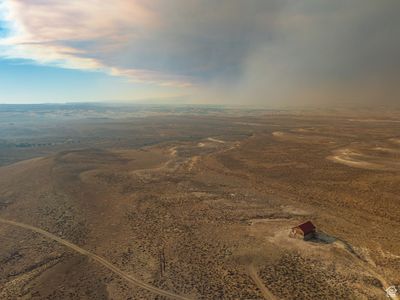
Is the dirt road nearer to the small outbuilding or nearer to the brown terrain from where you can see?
the brown terrain

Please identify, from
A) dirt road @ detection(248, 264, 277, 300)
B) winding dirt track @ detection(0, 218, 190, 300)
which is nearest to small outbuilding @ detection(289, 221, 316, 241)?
dirt road @ detection(248, 264, 277, 300)

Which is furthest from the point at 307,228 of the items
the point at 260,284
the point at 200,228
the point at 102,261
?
the point at 102,261

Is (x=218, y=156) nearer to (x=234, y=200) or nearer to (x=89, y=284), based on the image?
(x=234, y=200)

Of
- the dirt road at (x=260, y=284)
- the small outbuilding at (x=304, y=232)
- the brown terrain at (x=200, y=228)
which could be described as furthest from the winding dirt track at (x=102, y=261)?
the small outbuilding at (x=304, y=232)

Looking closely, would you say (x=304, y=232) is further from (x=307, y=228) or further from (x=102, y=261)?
(x=102, y=261)

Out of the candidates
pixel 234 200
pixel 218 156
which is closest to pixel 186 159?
pixel 218 156

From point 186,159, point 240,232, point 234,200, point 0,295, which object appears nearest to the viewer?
point 0,295
